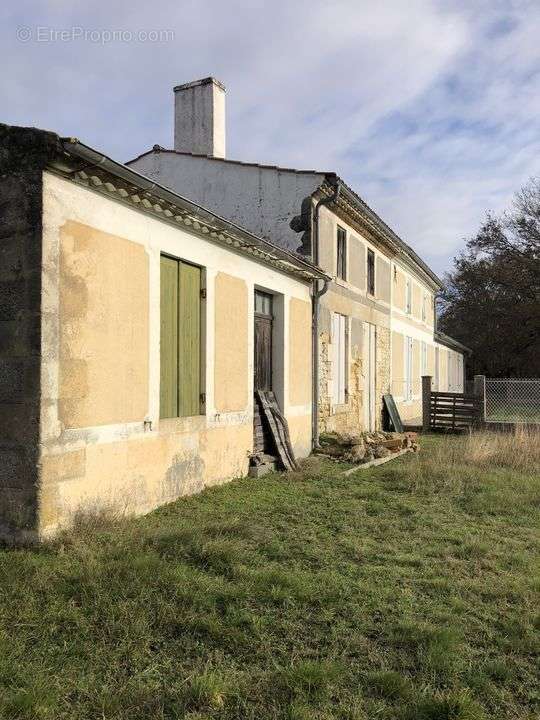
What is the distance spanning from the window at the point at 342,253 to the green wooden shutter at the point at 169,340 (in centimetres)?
689

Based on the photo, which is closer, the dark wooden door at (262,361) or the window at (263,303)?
the dark wooden door at (262,361)


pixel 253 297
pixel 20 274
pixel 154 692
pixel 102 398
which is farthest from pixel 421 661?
pixel 253 297

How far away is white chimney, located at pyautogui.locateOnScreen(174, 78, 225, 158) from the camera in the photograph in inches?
503

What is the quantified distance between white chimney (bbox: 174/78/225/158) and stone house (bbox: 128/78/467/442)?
2 centimetres

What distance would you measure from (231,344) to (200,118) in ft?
24.1

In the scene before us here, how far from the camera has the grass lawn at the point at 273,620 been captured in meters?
2.86

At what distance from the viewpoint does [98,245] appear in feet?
18.4

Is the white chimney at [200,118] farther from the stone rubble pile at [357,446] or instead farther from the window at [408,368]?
the window at [408,368]

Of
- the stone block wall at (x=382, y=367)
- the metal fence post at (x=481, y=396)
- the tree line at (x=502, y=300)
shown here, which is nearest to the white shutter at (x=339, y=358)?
the stone block wall at (x=382, y=367)

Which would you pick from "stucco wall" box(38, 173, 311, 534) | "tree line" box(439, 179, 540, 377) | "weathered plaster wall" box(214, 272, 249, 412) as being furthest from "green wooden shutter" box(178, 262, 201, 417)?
→ "tree line" box(439, 179, 540, 377)

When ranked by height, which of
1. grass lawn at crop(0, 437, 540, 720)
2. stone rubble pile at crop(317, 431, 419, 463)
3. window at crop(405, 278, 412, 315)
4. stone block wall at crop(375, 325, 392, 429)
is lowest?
grass lawn at crop(0, 437, 540, 720)

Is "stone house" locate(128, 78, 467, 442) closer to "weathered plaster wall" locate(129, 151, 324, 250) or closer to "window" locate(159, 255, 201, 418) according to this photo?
"weathered plaster wall" locate(129, 151, 324, 250)

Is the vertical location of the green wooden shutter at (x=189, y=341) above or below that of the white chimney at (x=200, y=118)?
below

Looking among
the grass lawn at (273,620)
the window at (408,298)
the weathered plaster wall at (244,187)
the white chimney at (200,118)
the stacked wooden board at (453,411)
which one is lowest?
the grass lawn at (273,620)
